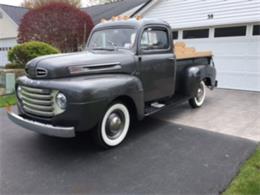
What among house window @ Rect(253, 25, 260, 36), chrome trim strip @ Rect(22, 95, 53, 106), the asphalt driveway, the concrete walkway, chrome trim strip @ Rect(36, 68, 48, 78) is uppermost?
house window @ Rect(253, 25, 260, 36)

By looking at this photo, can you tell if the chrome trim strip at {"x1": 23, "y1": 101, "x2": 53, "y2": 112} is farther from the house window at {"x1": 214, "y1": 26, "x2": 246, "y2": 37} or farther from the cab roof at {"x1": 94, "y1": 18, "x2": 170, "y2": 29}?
the house window at {"x1": 214, "y1": 26, "x2": 246, "y2": 37}

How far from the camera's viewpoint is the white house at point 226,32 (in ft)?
26.5

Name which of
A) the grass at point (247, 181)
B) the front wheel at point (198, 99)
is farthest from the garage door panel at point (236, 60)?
the grass at point (247, 181)

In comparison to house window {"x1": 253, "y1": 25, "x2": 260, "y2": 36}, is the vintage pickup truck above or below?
below

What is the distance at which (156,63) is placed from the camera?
4504mm

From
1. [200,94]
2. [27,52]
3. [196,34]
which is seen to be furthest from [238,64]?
[27,52]

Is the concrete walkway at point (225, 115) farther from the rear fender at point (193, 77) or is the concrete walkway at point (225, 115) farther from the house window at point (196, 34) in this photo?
the house window at point (196, 34)

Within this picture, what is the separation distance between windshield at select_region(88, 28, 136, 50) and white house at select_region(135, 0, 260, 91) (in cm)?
550

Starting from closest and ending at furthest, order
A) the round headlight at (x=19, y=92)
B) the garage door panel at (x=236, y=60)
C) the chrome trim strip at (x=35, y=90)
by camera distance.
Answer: the chrome trim strip at (x=35, y=90)
the round headlight at (x=19, y=92)
the garage door panel at (x=236, y=60)

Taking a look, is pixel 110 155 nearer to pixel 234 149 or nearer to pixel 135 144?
pixel 135 144

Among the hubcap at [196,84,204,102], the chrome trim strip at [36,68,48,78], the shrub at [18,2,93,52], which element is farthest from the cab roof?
the shrub at [18,2,93,52]

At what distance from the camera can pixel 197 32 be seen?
945 centimetres

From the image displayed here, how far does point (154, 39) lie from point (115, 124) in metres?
1.96

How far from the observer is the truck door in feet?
14.1
